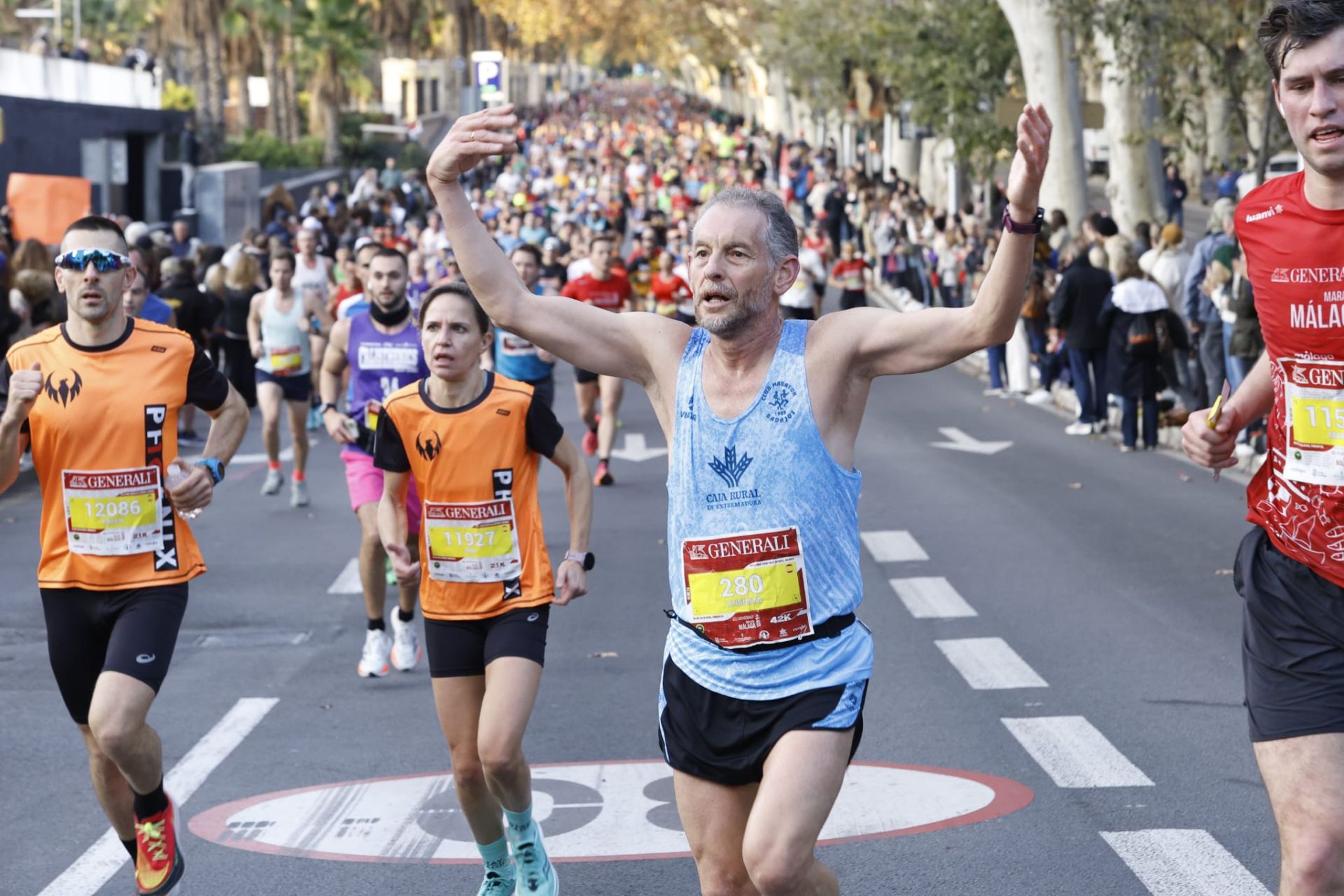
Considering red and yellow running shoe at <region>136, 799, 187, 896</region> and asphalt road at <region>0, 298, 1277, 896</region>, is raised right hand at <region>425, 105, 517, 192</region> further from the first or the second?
asphalt road at <region>0, 298, 1277, 896</region>

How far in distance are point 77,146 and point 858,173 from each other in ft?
57.9

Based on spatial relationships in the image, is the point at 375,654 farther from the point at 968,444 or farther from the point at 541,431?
the point at 968,444

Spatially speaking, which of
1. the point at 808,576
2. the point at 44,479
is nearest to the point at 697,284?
the point at 808,576

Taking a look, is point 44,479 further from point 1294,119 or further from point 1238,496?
point 1238,496

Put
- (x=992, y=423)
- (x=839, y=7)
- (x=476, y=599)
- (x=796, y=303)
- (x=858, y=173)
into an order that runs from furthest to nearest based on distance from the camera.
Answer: (x=839, y=7)
(x=858, y=173)
(x=796, y=303)
(x=992, y=423)
(x=476, y=599)

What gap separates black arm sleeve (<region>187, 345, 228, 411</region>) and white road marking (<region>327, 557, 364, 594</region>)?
5.13m

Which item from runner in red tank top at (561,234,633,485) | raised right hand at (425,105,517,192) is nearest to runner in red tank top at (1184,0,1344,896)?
raised right hand at (425,105,517,192)

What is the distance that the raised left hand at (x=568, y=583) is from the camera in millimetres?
5898

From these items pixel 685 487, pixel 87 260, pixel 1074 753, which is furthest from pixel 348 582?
pixel 685 487

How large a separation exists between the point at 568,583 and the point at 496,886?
93 centimetres

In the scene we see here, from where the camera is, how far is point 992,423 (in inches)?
797

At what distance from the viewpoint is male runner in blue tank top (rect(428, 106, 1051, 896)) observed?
423 centimetres

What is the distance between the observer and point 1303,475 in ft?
13.0

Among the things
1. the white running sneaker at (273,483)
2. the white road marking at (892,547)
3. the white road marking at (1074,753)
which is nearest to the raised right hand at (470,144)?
the white road marking at (1074,753)
